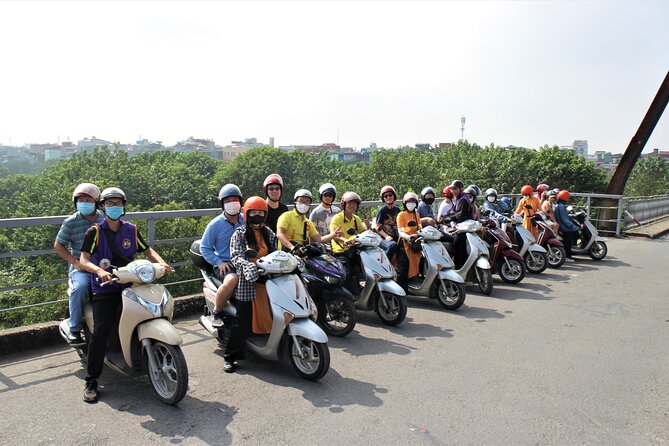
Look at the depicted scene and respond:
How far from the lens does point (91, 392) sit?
169 inches

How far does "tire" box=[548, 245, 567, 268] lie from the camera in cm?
1107

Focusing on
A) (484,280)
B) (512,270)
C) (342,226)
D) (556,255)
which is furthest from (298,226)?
(556,255)

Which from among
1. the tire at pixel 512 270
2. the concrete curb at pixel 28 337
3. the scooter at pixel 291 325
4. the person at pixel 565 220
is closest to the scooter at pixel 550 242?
the person at pixel 565 220

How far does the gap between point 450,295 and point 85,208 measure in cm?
481

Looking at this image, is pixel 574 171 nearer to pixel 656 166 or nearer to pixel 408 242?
pixel 656 166

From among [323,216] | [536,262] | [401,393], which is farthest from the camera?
[536,262]

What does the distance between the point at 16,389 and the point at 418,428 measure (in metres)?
3.31

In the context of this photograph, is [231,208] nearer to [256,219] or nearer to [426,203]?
[256,219]

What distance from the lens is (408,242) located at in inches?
306

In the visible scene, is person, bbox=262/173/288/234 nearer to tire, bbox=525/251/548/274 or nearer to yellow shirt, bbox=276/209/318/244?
yellow shirt, bbox=276/209/318/244

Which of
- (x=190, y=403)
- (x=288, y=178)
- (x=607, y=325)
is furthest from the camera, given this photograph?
(x=288, y=178)

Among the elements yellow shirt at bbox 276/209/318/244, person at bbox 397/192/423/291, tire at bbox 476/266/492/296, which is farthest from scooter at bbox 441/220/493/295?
yellow shirt at bbox 276/209/318/244

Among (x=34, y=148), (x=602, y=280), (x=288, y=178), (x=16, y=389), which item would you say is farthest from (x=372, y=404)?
(x=34, y=148)

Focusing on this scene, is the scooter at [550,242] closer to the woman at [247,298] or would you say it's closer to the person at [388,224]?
the person at [388,224]
